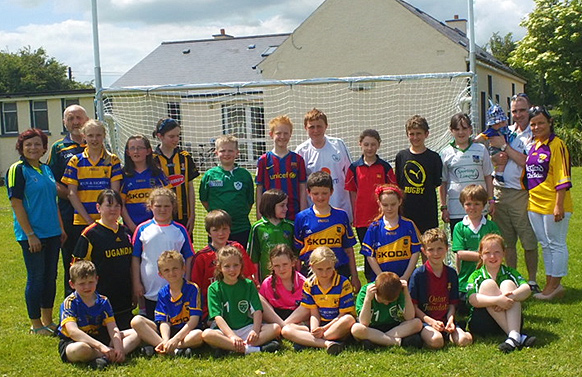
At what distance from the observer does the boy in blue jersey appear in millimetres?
4336

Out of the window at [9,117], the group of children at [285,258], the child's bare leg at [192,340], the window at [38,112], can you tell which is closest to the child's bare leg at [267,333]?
the group of children at [285,258]

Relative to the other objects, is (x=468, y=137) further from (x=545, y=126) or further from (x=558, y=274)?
(x=558, y=274)

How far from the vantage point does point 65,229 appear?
5352 mm

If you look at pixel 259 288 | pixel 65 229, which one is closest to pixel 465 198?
pixel 259 288

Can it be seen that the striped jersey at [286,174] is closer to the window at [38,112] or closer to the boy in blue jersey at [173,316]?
the boy in blue jersey at [173,316]

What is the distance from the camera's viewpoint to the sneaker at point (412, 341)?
432 cm

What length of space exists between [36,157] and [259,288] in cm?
211

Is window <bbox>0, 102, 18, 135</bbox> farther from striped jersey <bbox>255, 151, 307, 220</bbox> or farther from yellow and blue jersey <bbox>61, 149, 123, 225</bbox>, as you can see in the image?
striped jersey <bbox>255, 151, 307, 220</bbox>

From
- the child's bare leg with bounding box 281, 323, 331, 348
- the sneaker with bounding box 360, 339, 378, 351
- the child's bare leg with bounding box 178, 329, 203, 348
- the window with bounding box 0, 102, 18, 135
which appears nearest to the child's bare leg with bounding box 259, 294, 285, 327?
the child's bare leg with bounding box 281, 323, 331, 348

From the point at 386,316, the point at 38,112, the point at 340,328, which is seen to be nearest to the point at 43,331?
the point at 340,328

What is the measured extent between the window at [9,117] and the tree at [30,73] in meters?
25.1

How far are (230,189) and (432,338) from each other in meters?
2.19

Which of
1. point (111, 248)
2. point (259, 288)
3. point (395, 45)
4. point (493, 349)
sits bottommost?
point (493, 349)

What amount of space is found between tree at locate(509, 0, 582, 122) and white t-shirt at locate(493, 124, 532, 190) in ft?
59.1
